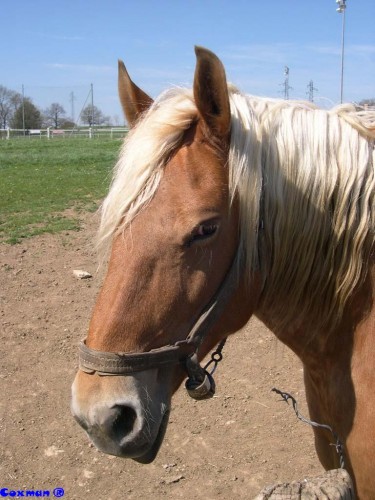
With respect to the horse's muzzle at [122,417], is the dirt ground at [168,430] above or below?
below

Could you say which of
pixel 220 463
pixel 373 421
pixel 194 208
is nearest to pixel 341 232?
pixel 194 208

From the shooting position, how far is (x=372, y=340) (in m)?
1.87

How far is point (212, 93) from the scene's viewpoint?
1.70m

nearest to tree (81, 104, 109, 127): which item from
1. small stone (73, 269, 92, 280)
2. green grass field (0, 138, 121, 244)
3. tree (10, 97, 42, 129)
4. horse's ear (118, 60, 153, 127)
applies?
tree (10, 97, 42, 129)

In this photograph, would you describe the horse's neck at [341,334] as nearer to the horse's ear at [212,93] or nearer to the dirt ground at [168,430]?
the horse's ear at [212,93]

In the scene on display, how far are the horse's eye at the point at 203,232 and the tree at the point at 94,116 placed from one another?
Answer: 58460 millimetres

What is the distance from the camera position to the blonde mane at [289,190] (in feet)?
5.76

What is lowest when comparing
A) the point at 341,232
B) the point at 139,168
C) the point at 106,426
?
the point at 106,426

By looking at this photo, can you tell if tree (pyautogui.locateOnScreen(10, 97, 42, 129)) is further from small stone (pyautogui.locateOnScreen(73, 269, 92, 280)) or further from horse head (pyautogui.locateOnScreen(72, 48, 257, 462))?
horse head (pyautogui.locateOnScreen(72, 48, 257, 462))

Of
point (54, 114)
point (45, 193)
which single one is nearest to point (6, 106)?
point (54, 114)

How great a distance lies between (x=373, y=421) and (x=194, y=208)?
103 centimetres

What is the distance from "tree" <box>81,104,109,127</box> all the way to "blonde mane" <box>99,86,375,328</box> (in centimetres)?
5824

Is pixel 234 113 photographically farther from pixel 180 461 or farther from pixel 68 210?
pixel 68 210

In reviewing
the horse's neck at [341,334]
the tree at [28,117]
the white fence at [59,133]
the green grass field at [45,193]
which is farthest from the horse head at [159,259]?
the tree at [28,117]
